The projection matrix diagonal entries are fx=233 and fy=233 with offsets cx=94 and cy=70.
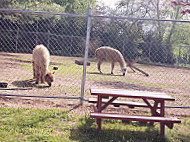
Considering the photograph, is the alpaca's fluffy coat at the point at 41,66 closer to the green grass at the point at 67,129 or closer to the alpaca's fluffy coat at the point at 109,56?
the green grass at the point at 67,129

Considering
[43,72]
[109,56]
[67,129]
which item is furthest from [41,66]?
[109,56]

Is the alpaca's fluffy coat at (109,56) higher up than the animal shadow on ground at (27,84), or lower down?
higher up

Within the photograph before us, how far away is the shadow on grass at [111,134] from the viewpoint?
3.72 metres

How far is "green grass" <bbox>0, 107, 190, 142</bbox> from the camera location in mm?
3635

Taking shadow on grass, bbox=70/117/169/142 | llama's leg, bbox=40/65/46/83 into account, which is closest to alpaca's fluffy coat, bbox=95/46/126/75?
llama's leg, bbox=40/65/46/83

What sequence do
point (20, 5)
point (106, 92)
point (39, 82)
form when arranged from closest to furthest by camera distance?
point (106, 92) < point (39, 82) < point (20, 5)

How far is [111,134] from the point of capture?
3.94 meters

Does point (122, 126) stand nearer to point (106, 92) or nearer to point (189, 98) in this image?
point (106, 92)

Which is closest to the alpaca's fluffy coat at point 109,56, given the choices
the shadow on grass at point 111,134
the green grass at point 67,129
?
the green grass at point 67,129

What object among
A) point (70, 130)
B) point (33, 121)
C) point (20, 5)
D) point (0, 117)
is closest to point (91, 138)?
point (70, 130)

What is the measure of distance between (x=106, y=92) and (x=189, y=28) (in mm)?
23580

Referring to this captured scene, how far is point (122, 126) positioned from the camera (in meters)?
4.37

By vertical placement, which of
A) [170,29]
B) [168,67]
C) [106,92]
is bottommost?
[168,67]

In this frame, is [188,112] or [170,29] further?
[170,29]
